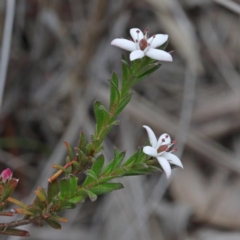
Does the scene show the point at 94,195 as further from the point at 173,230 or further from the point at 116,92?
the point at 173,230

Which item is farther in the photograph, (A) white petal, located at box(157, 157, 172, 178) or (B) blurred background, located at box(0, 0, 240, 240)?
(B) blurred background, located at box(0, 0, 240, 240)

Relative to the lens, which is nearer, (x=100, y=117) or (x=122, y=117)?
(x=100, y=117)

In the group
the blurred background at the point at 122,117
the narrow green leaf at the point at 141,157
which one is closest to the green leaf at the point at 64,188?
the narrow green leaf at the point at 141,157

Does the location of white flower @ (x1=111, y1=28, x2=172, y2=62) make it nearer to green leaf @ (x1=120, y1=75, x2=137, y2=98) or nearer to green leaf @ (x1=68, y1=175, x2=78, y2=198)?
green leaf @ (x1=120, y1=75, x2=137, y2=98)

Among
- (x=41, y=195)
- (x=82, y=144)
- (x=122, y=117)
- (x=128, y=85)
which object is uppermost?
(x=128, y=85)

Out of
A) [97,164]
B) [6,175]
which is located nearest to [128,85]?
[97,164]

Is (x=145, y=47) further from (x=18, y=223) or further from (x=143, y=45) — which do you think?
(x=18, y=223)

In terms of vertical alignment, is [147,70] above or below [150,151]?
above

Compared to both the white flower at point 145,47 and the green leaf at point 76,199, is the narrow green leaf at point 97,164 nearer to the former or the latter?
the green leaf at point 76,199

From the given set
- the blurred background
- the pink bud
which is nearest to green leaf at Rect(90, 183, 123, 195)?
the pink bud

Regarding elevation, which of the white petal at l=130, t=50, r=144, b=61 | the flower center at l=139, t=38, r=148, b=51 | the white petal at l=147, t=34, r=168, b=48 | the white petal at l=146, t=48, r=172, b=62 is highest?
the white petal at l=147, t=34, r=168, b=48
